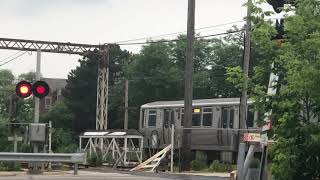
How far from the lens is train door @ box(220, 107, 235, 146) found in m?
30.5

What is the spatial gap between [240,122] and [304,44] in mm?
20474

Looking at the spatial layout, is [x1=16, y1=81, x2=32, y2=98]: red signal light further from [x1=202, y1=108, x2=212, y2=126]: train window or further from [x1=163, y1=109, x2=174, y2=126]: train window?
[x1=163, y1=109, x2=174, y2=126]: train window

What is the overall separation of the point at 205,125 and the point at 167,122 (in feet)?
10.6

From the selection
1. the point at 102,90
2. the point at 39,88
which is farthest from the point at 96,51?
the point at 39,88

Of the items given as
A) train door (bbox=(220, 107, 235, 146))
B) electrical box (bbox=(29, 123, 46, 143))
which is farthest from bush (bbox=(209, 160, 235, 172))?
electrical box (bbox=(29, 123, 46, 143))

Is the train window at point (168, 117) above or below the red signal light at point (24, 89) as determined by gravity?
below

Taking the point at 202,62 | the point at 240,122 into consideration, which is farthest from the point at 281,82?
the point at 202,62

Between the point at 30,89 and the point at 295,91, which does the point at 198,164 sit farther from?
the point at 295,91

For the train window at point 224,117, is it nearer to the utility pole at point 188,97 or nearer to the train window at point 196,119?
the train window at point 196,119

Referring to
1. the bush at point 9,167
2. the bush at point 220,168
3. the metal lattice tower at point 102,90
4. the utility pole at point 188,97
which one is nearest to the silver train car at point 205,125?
the utility pole at point 188,97

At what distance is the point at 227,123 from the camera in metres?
30.7

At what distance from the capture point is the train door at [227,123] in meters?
30.5

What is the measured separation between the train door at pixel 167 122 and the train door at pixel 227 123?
10.7 feet

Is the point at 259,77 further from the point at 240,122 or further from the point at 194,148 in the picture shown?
the point at 194,148
